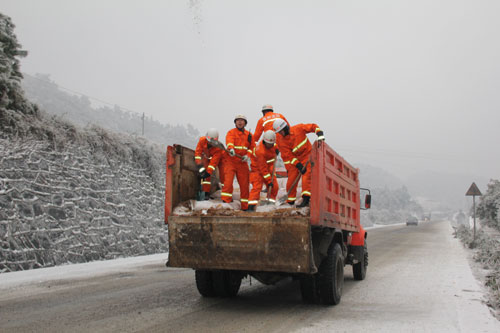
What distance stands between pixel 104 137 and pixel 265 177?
352 inches

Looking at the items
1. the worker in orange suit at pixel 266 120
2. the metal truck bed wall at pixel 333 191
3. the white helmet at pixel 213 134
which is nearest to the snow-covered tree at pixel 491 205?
the metal truck bed wall at pixel 333 191

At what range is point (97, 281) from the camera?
8.62 meters

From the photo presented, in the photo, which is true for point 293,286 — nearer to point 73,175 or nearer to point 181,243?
point 181,243

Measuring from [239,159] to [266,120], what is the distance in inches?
42.6

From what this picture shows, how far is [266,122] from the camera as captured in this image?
8.08m

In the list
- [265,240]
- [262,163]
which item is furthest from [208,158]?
[265,240]

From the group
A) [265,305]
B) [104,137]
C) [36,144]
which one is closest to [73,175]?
[36,144]

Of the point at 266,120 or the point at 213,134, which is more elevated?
the point at 266,120

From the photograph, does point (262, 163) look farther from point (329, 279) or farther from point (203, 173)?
point (329, 279)

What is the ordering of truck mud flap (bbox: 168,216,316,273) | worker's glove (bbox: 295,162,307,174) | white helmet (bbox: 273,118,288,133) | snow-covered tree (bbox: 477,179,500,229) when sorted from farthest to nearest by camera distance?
snow-covered tree (bbox: 477,179,500,229) → white helmet (bbox: 273,118,288,133) → worker's glove (bbox: 295,162,307,174) → truck mud flap (bbox: 168,216,316,273)

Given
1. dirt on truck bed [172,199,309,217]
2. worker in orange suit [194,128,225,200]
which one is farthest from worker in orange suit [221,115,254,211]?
dirt on truck bed [172,199,309,217]

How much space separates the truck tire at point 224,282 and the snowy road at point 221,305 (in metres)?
0.21

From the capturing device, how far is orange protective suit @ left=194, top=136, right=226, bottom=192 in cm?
734

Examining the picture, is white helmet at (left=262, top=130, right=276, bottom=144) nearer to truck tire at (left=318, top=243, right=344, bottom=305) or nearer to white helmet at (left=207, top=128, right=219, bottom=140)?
white helmet at (left=207, top=128, right=219, bottom=140)
